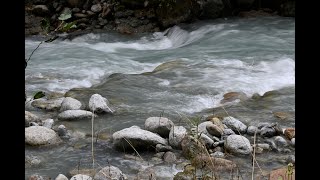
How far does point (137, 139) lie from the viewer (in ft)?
13.9

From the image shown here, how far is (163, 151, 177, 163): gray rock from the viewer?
4051mm

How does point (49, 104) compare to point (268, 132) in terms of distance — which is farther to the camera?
point (49, 104)

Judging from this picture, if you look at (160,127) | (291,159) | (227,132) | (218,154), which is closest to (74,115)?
(160,127)

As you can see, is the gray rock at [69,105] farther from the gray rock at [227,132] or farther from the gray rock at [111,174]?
Result: the gray rock at [111,174]

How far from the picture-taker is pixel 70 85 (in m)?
7.32

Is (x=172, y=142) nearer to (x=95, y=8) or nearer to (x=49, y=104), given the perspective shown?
(x=49, y=104)

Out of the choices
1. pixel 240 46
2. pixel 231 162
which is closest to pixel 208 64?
pixel 240 46

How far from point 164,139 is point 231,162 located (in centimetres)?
78

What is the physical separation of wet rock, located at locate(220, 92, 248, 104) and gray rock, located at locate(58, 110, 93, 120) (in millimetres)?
1847

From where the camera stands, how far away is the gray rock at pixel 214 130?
4562 millimetres

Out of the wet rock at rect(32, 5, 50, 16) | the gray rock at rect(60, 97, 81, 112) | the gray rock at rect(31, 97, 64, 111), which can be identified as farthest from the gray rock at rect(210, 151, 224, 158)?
the wet rock at rect(32, 5, 50, 16)

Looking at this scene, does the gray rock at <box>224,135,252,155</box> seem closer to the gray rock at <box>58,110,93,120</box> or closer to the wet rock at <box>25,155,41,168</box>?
the wet rock at <box>25,155,41,168</box>

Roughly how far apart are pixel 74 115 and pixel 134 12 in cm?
768
